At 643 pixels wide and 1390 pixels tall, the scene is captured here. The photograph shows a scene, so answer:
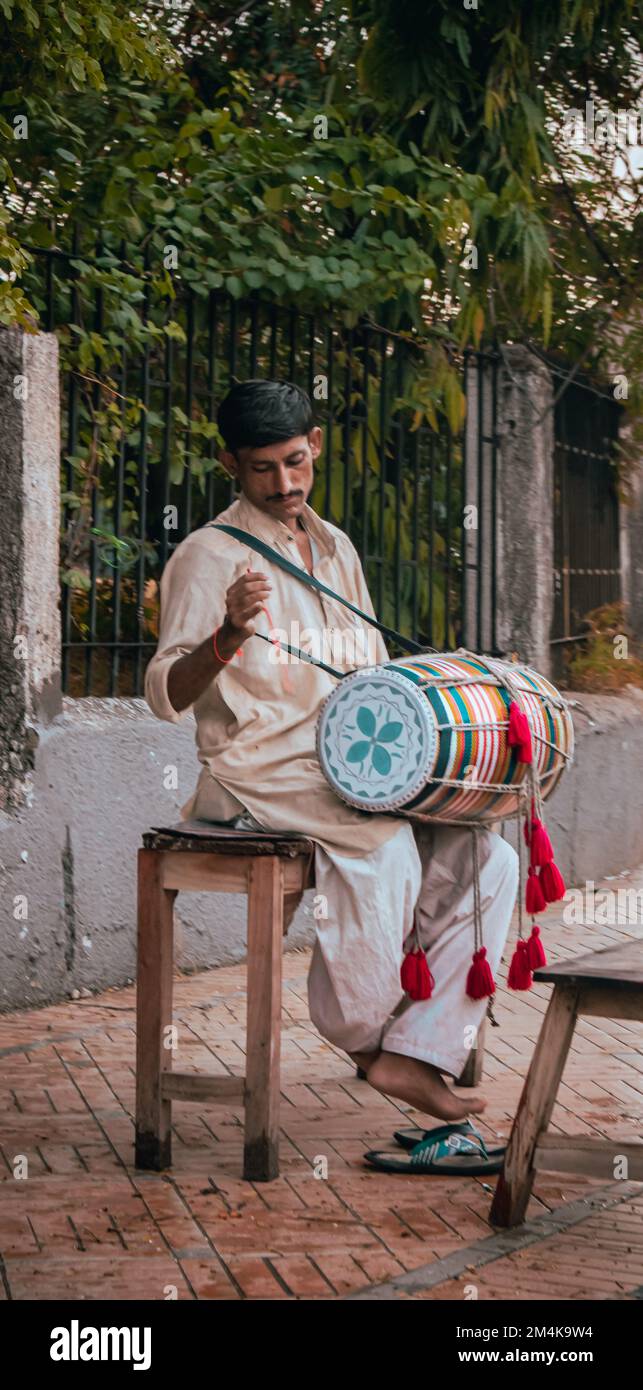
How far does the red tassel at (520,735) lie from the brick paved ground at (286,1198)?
1023mm

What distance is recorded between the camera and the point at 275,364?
306 inches

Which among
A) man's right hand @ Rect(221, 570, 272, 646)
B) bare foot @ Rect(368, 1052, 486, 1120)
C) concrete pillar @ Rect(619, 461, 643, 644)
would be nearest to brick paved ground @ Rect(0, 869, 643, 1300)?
bare foot @ Rect(368, 1052, 486, 1120)

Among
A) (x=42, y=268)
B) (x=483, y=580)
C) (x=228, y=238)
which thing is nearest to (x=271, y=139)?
(x=228, y=238)

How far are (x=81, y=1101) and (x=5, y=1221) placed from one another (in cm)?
113

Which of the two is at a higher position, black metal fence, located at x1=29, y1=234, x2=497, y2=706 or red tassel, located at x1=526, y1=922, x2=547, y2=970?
black metal fence, located at x1=29, y1=234, x2=497, y2=706

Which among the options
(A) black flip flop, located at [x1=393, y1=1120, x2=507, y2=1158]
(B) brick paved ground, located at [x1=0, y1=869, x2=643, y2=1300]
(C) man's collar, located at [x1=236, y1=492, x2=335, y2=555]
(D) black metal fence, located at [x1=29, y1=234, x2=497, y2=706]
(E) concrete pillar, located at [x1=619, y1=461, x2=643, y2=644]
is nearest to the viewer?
(B) brick paved ground, located at [x1=0, y1=869, x2=643, y2=1300]

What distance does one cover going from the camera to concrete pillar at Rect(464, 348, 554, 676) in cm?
967

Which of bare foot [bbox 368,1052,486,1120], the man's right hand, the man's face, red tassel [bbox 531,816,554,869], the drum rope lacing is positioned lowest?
bare foot [bbox 368,1052,486,1120]

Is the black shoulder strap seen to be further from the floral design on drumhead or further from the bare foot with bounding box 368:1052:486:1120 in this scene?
the bare foot with bounding box 368:1052:486:1120

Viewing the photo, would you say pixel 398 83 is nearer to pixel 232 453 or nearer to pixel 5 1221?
pixel 232 453

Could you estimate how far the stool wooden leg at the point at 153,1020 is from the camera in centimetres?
426

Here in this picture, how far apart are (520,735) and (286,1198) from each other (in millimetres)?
1234

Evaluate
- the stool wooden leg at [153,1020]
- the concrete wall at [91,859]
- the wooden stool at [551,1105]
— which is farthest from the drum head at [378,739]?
the concrete wall at [91,859]

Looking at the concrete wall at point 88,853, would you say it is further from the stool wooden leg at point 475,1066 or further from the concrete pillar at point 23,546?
the stool wooden leg at point 475,1066
